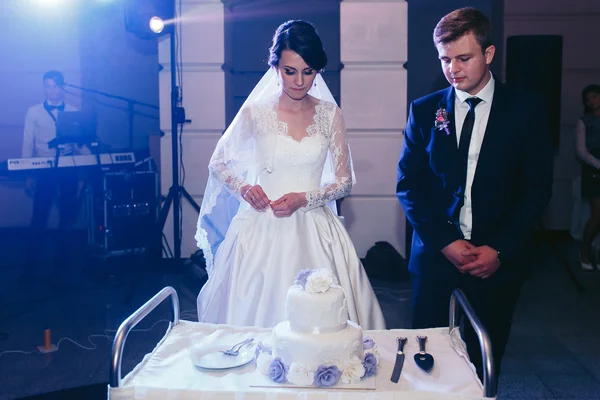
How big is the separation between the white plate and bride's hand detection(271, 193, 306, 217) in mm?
997

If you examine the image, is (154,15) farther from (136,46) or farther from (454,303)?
(454,303)

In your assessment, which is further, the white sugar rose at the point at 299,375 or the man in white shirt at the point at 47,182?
the man in white shirt at the point at 47,182

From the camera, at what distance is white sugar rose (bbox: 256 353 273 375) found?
1.64 metres

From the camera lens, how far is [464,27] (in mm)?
2113

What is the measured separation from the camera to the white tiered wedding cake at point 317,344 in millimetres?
1586

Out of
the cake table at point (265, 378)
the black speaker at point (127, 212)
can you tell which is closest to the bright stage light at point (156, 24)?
the black speaker at point (127, 212)

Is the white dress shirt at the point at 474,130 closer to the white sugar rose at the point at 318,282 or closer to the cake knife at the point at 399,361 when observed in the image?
the cake knife at the point at 399,361

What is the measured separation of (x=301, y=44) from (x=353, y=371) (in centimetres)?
141

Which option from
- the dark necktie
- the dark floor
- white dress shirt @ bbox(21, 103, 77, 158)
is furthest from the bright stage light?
the dark necktie

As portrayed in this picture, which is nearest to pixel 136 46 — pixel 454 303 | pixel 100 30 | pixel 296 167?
pixel 100 30

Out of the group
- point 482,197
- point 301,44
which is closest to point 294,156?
point 301,44

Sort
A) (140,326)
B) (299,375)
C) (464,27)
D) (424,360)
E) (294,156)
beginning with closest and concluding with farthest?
(299,375)
(424,360)
(464,27)
(294,156)
(140,326)

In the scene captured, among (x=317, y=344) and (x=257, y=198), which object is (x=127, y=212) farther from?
(x=317, y=344)

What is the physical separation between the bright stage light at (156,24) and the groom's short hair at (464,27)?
372cm
